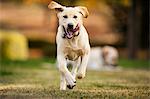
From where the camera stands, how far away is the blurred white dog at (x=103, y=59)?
19516mm

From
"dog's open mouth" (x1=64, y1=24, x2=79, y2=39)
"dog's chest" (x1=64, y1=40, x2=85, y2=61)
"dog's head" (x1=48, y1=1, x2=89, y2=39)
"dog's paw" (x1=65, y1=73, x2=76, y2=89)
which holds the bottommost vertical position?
"dog's paw" (x1=65, y1=73, x2=76, y2=89)

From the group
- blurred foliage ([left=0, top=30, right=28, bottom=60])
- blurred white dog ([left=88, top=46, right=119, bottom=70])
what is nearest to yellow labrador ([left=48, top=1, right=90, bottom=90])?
blurred white dog ([left=88, top=46, right=119, bottom=70])

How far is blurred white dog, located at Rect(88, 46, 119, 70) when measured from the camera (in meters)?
19.5

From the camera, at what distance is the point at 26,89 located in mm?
9539

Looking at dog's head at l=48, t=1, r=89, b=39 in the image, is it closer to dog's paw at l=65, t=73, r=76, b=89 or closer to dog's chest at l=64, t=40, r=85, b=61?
dog's chest at l=64, t=40, r=85, b=61

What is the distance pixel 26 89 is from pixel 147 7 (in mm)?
17243

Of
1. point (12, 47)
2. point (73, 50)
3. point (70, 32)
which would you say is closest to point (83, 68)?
point (73, 50)

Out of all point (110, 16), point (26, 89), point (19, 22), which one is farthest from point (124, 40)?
point (26, 89)

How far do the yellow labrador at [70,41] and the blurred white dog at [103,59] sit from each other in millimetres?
10083

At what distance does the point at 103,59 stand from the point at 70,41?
10773mm

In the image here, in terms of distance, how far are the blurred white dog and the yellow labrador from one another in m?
10.1

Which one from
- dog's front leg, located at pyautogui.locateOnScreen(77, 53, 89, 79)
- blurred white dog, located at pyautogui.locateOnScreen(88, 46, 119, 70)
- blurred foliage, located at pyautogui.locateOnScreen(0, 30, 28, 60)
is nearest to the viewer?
dog's front leg, located at pyautogui.locateOnScreen(77, 53, 89, 79)

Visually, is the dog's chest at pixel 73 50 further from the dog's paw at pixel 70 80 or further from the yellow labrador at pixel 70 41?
the dog's paw at pixel 70 80

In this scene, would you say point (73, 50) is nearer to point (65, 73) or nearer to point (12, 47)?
point (65, 73)
